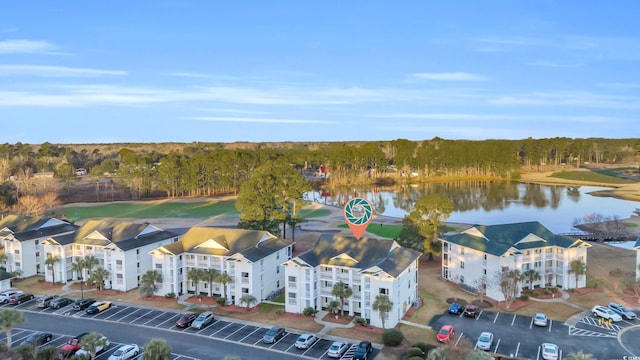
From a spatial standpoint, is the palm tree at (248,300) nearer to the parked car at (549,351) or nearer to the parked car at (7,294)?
the parked car at (7,294)

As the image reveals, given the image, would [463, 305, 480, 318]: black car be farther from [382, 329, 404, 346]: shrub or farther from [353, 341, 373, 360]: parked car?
[353, 341, 373, 360]: parked car

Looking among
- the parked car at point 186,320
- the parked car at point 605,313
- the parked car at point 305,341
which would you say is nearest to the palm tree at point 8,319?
the parked car at point 186,320

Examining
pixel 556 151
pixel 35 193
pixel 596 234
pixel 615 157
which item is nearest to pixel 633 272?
pixel 596 234

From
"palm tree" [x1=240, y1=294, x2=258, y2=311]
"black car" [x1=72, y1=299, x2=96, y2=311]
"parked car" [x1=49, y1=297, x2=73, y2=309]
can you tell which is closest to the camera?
"palm tree" [x1=240, y1=294, x2=258, y2=311]

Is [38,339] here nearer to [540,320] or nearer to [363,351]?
[363,351]

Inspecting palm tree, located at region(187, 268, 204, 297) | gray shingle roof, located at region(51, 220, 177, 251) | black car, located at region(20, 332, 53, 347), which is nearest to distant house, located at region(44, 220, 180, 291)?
gray shingle roof, located at region(51, 220, 177, 251)

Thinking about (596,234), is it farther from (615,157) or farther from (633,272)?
(615,157)
